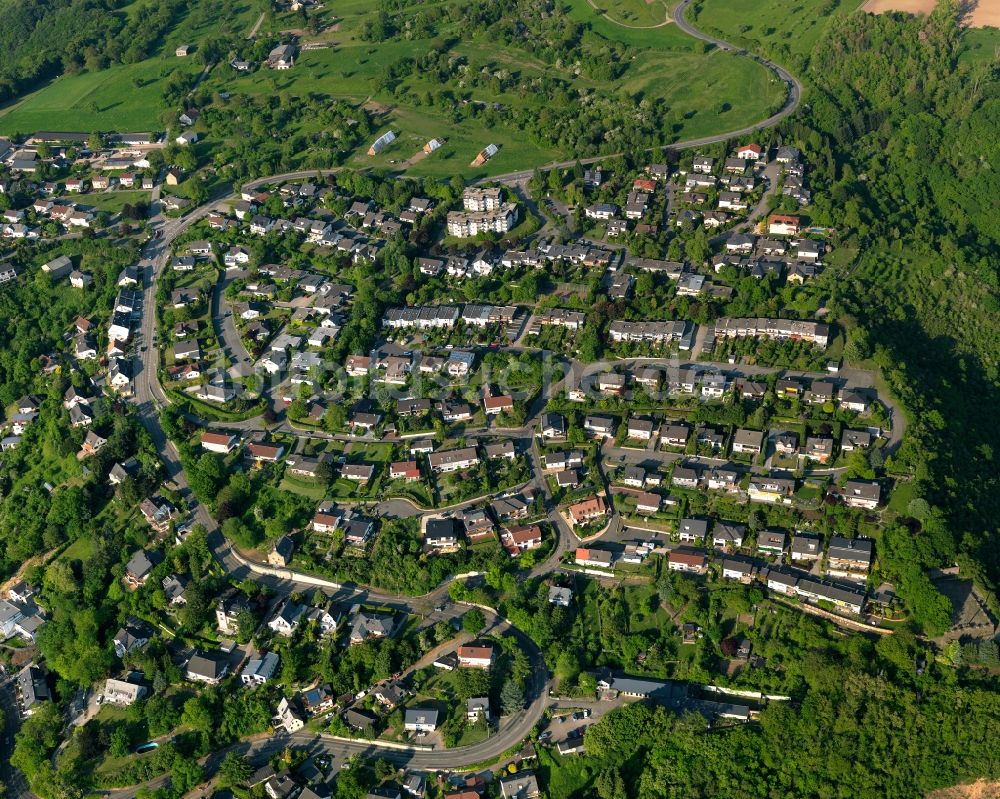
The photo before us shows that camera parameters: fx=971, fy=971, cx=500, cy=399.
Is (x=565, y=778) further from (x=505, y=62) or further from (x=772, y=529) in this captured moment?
(x=505, y=62)

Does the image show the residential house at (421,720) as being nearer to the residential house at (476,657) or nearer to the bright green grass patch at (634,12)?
the residential house at (476,657)

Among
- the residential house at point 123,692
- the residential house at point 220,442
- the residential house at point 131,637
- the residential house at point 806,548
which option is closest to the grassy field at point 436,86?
the residential house at point 220,442

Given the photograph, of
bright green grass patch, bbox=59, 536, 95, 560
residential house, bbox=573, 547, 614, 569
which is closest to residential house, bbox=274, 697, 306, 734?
residential house, bbox=573, 547, 614, 569

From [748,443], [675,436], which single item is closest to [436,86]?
[675,436]

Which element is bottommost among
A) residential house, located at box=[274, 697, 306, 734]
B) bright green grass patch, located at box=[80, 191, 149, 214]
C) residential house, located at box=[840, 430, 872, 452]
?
residential house, located at box=[274, 697, 306, 734]

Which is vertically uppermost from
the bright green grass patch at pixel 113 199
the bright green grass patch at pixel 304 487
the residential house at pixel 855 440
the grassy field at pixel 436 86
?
the grassy field at pixel 436 86

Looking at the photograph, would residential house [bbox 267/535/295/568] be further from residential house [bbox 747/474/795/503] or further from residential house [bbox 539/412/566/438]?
residential house [bbox 747/474/795/503]

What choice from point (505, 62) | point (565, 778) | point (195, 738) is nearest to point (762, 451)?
point (565, 778)
